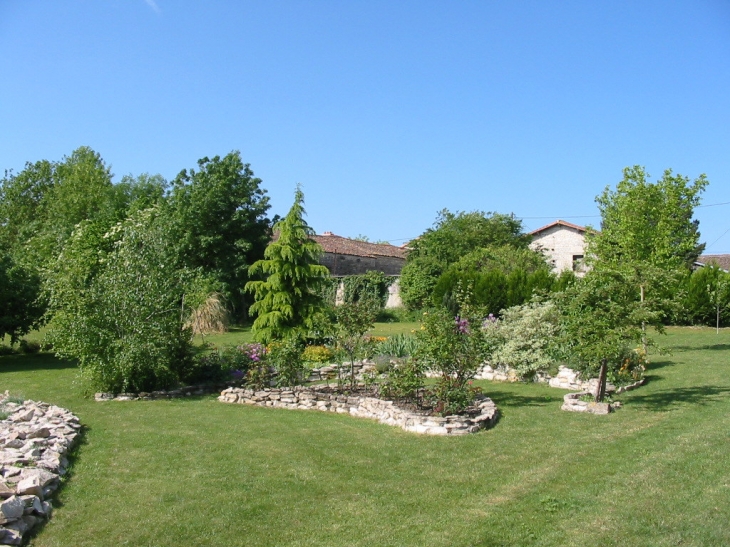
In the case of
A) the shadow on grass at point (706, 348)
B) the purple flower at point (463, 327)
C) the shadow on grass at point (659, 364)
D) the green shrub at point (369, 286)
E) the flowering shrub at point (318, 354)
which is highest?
the green shrub at point (369, 286)

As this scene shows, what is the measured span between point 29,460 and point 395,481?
3.85m

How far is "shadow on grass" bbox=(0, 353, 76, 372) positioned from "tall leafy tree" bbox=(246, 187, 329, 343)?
519cm

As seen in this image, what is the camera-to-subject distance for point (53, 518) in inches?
230

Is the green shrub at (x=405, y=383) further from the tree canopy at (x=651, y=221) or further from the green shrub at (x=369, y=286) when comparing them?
the green shrub at (x=369, y=286)

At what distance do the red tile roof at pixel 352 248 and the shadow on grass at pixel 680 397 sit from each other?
31.3 m

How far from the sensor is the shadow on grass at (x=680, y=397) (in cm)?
1088

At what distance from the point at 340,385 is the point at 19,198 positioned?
44068mm

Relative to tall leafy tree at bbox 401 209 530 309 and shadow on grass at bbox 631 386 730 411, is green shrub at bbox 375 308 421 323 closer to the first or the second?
tall leafy tree at bbox 401 209 530 309

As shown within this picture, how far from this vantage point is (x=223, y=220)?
104 feet

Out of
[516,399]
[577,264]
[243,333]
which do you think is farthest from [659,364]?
[243,333]

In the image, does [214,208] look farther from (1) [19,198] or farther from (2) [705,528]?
(2) [705,528]

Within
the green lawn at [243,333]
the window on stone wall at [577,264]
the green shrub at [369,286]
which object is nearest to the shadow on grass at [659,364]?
the window on stone wall at [577,264]

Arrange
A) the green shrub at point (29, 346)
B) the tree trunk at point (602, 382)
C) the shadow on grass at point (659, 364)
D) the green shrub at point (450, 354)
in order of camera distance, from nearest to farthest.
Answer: the green shrub at point (450, 354), the tree trunk at point (602, 382), the shadow on grass at point (659, 364), the green shrub at point (29, 346)

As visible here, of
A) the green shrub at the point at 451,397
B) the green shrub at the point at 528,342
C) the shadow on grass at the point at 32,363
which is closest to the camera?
the green shrub at the point at 451,397
